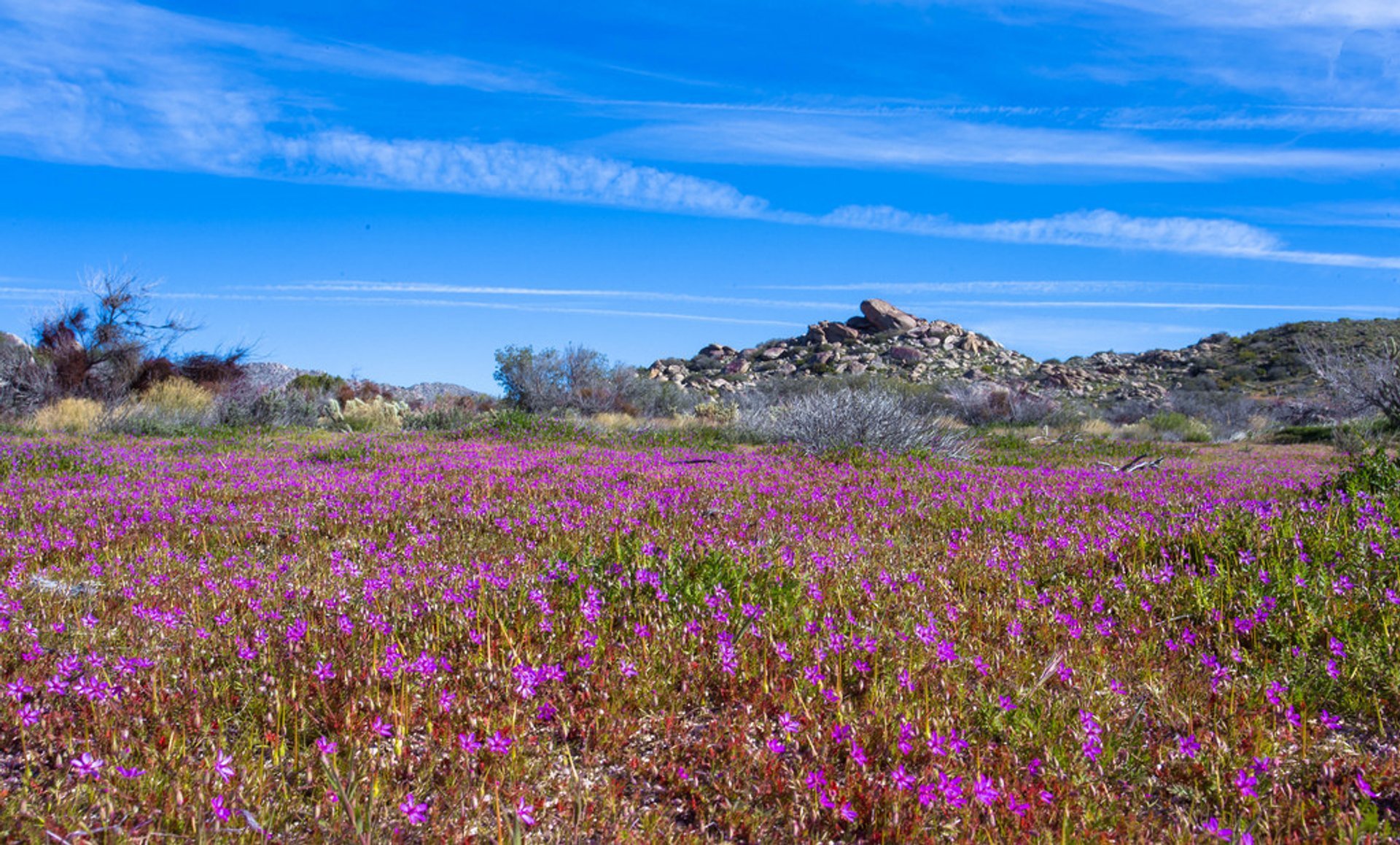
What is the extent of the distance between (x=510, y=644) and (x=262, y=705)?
3.13ft

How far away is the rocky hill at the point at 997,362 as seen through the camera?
183 feet

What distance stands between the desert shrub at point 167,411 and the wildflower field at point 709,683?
47.0 ft

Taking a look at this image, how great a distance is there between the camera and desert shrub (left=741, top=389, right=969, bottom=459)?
15.3m

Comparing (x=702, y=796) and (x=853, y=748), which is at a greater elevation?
(x=853, y=748)

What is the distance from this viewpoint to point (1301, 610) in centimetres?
409

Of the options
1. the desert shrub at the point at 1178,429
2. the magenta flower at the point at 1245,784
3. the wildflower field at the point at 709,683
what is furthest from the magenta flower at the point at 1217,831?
the desert shrub at the point at 1178,429

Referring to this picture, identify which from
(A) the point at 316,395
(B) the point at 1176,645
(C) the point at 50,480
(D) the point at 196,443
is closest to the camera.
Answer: (B) the point at 1176,645

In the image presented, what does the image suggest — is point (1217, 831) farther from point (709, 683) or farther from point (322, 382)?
point (322, 382)

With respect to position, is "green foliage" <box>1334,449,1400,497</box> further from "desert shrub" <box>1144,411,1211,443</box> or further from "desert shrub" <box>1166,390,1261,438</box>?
"desert shrub" <box>1166,390,1261,438</box>

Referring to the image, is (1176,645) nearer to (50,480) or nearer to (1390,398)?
(50,480)

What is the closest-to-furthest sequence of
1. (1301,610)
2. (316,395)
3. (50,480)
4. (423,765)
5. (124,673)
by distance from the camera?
1. (423,765)
2. (124,673)
3. (1301,610)
4. (50,480)
5. (316,395)

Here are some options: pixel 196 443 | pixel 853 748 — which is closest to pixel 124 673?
pixel 853 748

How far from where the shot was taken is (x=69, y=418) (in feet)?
63.2

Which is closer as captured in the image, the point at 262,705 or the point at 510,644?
the point at 262,705
